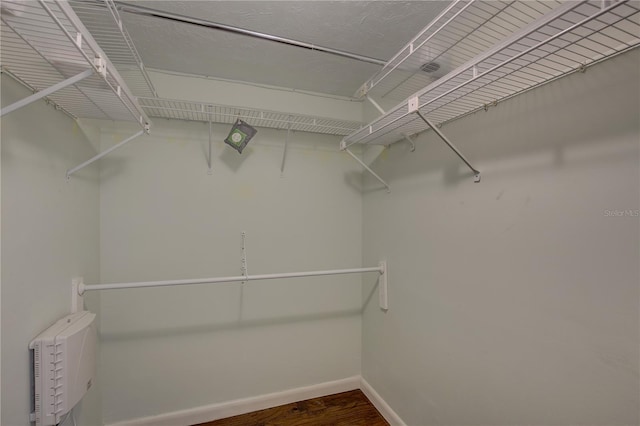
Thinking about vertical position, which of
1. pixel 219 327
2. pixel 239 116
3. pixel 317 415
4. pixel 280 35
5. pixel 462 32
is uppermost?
pixel 280 35

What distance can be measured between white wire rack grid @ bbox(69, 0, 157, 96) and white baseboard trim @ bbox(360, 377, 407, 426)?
2610 mm

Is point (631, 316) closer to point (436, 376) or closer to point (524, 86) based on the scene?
point (524, 86)

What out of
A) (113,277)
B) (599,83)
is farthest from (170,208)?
(599,83)

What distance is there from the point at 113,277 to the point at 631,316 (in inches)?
99.1

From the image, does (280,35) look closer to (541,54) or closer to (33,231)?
(541,54)

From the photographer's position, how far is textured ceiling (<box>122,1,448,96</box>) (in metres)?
1.28

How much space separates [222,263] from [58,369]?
98 cm

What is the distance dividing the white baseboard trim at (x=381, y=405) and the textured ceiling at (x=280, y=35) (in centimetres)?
241

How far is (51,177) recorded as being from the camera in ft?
Result: 4.05

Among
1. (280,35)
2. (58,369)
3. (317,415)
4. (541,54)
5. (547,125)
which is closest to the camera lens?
(541,54)

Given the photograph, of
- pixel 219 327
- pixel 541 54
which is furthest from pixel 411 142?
pixel 219 327

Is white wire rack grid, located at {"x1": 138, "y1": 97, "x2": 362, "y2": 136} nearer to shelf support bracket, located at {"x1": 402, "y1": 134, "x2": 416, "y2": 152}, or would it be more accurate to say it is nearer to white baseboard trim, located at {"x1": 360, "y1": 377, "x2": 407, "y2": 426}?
shelf support bracket, located at {"x1": 402, "y1": 134, "x2": 416, "y2": 152}

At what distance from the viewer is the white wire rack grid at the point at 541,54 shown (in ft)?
2.25

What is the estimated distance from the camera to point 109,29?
1188mm
